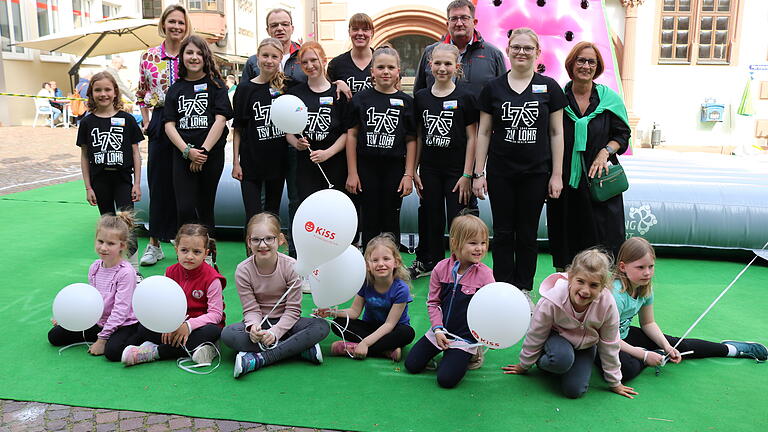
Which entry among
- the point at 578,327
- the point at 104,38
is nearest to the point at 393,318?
the point at 578,327

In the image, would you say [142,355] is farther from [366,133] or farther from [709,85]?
[709,85]

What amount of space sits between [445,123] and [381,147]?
40cm

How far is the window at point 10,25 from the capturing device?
52.6ft

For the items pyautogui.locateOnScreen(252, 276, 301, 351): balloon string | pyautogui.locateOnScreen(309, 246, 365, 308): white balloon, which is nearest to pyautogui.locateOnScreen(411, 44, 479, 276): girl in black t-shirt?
pyautogui.locateOnScreen(309, 246, 365, 308): white balloon

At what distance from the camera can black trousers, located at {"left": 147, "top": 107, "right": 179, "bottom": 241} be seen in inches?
170

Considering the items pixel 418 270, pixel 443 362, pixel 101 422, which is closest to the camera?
pixel 101 422

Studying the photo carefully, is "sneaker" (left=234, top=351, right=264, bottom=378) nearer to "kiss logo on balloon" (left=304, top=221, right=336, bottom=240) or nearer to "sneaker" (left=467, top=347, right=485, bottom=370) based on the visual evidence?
"kiss logo on balloon" (left=304, top=221, right=336, bottom=240)

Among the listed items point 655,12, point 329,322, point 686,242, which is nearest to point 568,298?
point 329,322

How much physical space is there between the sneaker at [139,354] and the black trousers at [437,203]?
5.91 feet

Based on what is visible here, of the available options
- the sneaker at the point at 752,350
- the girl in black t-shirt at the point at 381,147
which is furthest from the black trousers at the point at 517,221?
the sneaker at the point at 752,350

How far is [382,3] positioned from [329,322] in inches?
373

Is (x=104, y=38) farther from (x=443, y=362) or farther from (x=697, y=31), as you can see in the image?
(x=443, y=362)

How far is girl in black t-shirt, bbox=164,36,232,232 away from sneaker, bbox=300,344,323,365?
1.52 meters

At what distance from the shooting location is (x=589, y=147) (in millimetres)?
3516
